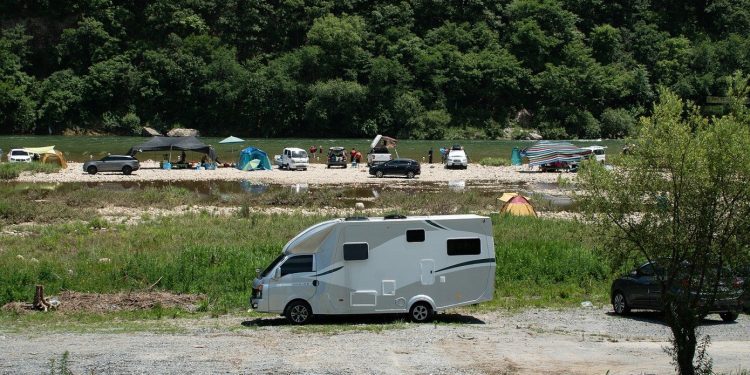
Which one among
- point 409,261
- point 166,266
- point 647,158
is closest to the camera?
point 647,158

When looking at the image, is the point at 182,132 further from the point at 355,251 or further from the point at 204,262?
the point at 355,251

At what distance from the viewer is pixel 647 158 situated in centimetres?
1552

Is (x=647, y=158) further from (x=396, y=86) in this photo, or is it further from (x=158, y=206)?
(x=396, y=86)

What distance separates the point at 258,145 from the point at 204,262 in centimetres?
7368

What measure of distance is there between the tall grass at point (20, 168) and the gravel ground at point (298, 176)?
1.74ft

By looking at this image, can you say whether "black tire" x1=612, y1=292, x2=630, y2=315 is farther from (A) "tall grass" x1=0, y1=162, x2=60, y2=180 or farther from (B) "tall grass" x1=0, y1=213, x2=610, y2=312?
(A) "tall grass" x1=0, y1=162, x2=60, y2=180

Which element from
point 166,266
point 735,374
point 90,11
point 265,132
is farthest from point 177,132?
point 735,374

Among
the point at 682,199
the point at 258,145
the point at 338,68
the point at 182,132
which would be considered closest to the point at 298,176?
the point at 258,145

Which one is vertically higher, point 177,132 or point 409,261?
point 177,132

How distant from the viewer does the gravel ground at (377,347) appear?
18359 millimetres

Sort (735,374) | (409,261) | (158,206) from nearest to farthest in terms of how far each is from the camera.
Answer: (735,374), (409,261), (158,206)

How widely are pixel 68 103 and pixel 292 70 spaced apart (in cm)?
2829

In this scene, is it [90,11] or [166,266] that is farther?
[90,11]

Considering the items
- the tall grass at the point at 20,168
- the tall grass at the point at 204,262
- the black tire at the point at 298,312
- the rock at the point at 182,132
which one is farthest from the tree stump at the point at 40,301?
the rock at the point at 182,132
